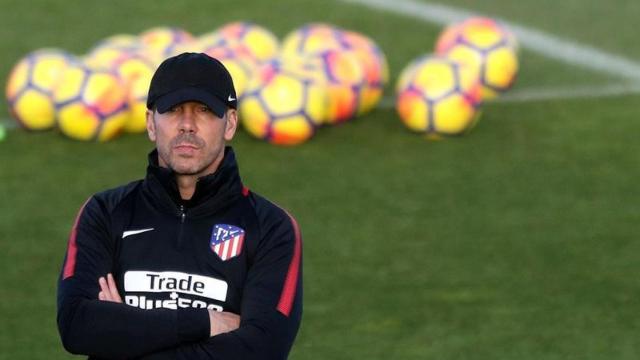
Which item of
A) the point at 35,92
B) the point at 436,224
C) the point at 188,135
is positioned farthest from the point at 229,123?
the point at 35,92

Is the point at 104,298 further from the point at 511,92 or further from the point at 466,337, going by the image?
the point at 511,92

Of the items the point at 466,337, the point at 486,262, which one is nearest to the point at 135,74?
the point at 486,262

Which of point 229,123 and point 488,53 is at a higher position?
point 229,123

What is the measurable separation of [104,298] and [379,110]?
27.9ft

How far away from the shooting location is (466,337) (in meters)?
9.38

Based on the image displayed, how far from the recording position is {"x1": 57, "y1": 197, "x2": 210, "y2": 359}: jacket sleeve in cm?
584

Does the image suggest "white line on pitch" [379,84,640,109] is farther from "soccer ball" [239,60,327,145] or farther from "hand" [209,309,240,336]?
"hand" [209,309,240,336]

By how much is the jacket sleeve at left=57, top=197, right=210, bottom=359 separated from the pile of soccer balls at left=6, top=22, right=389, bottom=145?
7036mm

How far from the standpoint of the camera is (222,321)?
596 cm

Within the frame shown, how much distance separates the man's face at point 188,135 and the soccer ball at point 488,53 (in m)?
8.84

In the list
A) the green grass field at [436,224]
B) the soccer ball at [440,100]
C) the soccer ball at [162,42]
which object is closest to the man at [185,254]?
the green grass field at [436,224]

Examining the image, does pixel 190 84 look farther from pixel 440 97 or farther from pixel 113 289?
pixel 440 97

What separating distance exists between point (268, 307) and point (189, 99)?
2.86 feet

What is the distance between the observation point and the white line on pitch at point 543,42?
→ 52.6 ft
